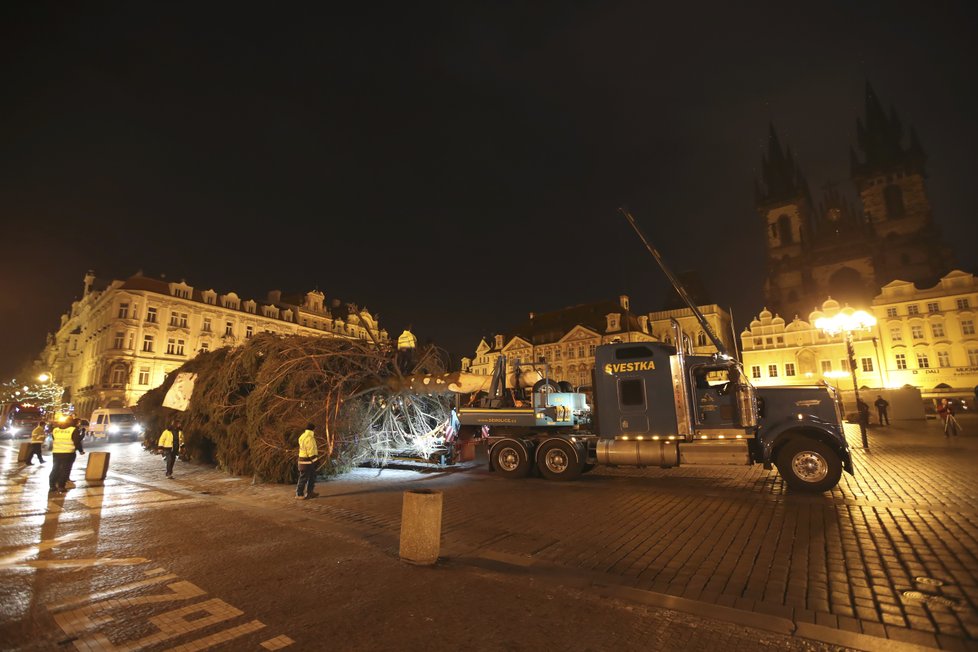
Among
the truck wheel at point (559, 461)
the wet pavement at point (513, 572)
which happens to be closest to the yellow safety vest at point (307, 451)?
the wet pavement at point (513, 572)

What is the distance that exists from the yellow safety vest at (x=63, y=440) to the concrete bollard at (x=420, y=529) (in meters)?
10.8

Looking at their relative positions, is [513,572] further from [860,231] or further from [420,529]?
[860,231]

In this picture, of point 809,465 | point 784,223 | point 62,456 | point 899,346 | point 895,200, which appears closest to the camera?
point 809,465

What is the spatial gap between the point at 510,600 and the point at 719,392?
8.08 metres

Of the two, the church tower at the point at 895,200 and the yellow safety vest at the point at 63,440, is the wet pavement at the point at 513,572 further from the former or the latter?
the church tower at the point at 895,200

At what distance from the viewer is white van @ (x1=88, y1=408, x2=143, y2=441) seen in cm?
3045

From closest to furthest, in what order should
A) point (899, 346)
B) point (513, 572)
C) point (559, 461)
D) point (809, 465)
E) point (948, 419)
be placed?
point (513, 572) < point (809, 465) < point (559, 461) < point (948, 419) < point (899, 346)

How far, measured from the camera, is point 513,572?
5148 mm

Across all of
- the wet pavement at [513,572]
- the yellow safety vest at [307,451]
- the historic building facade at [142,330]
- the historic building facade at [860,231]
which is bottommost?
the wet pavement at [513,572]

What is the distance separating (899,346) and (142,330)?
81.1 metres

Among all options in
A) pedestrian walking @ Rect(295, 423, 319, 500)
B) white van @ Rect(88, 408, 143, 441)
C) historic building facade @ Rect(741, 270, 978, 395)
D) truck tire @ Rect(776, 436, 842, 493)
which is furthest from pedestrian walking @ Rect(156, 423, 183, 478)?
historic building facade @ Rect(741, 270, 978, 395)

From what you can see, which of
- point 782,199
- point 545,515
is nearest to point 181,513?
point 545,515

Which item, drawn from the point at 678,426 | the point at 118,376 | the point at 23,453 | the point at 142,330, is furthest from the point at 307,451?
the point at 142,330

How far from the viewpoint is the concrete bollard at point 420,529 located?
5371 mm
